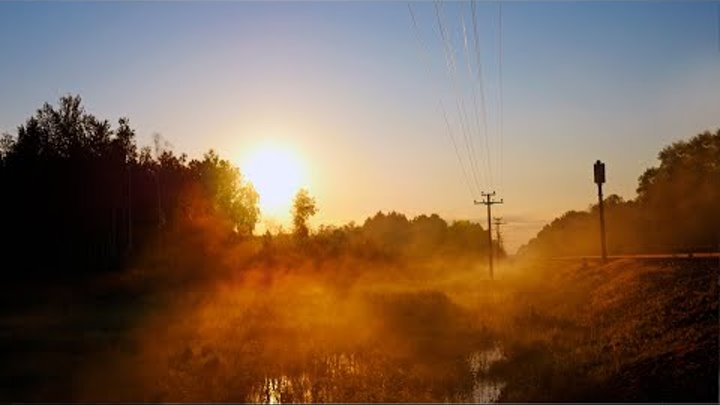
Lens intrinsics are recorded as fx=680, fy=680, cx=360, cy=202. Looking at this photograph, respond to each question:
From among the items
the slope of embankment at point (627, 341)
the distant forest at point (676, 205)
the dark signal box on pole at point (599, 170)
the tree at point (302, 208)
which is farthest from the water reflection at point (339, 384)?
the tree at point (302, 208)

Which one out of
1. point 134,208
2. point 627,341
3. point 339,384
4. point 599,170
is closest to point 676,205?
point 599,170

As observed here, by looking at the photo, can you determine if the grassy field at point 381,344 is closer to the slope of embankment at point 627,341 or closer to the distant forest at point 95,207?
the slope of embankment at point 627,341

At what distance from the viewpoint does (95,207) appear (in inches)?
2913

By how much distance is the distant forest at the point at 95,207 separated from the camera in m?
66.2

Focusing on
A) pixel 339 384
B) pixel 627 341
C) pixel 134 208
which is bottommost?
pixel 339 384

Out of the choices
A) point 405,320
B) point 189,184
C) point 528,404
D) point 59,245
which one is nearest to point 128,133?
point 189,184

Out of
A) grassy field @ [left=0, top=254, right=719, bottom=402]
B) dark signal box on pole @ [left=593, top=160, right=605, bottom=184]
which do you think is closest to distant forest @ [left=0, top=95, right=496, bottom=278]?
grassy field @ [left=0, top=254, right=719, bottom=402]

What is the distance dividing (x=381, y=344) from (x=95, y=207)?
50.9 meters

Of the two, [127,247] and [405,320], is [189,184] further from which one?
[405,320]

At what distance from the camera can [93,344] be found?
3372 centimetres

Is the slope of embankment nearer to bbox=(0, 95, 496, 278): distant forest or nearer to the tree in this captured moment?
bbox=(0, 95, 496, 278): distant forest

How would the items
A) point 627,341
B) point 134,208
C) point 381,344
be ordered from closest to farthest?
point 627,341, point 381,344, point 134,208

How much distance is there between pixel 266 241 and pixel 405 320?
50191 mm

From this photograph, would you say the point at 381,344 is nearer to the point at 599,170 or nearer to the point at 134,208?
the point at 599,170
